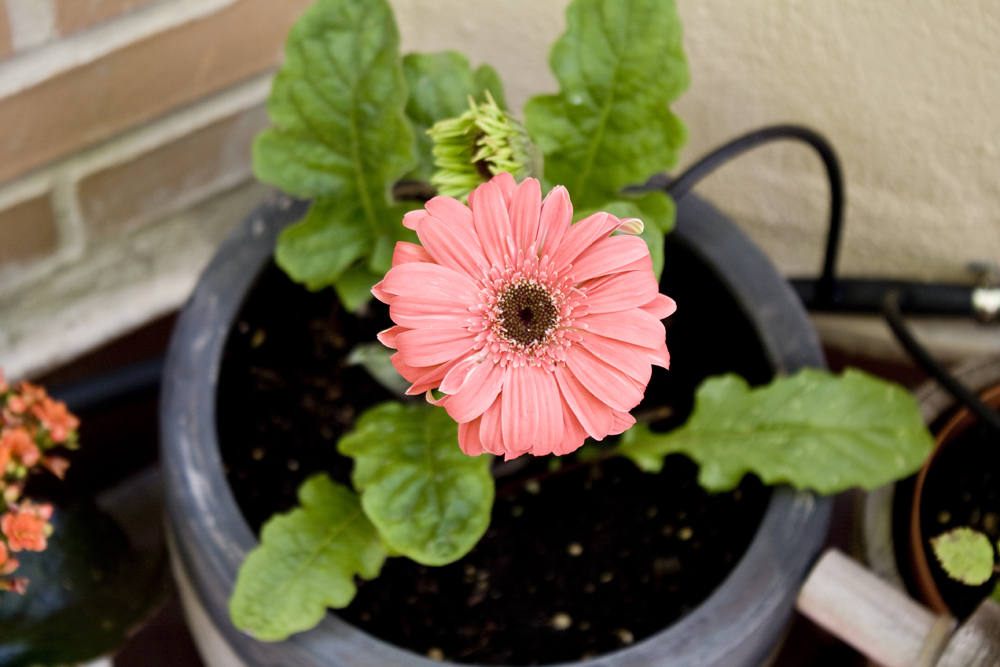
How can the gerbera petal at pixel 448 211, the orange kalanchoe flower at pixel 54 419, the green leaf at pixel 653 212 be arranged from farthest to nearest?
the orange kalanchoe flower at pixel 54 419, the green leaf at pixel 653 212, the gerbera petal at pixel 448 211

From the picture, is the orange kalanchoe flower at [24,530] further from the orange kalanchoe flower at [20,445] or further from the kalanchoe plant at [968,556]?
the kalanchoe plant at [968,556]

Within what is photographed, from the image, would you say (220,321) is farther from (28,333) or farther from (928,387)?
(928,387)

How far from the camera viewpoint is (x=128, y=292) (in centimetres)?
90

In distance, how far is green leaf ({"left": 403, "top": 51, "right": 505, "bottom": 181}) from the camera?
577 millimetres

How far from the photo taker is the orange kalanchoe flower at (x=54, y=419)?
61cm

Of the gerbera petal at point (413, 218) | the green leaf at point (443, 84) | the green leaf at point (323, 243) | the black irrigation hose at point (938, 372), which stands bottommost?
the black irrigation hose at point (938, 372)

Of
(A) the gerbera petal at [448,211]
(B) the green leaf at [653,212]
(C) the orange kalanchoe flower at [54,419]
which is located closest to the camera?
(A) the gerbera petal at [448,211]

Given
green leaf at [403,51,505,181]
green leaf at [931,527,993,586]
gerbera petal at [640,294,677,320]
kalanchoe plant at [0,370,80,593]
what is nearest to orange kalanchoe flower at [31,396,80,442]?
kalanchoe plant at [0,370,80,593]

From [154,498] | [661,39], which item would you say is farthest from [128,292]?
[661,39]

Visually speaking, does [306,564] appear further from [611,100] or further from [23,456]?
[611,100]

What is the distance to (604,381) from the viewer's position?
0.40 metres

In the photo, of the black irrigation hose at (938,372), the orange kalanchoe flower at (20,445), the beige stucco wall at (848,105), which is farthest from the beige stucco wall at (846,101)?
the orange kalanchoe flower at (20,445)

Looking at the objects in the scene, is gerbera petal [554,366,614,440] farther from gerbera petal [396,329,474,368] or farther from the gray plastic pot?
the gray plastic pot

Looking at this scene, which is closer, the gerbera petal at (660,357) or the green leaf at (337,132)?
the gerbera petal at (660,357)
